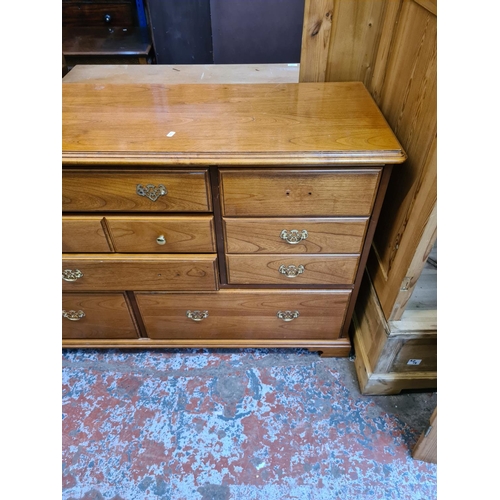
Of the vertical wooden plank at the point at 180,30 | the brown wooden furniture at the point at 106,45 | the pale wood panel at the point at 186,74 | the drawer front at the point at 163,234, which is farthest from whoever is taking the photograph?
the vertical wooden plank at the point at 180,30

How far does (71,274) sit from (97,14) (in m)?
2.01

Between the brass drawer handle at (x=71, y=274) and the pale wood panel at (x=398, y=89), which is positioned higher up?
the pale wood panel at (x=398, y=89)

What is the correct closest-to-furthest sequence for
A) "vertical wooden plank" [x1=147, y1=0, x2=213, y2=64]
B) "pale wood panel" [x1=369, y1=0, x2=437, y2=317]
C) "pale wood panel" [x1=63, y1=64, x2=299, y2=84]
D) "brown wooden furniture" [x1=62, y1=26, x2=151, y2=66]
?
1. "pale wood panel" [x1=369, y1=0, x2=437, y2=317]
2. "pale wood panel" [x1=63, y1=64, x2=299, y2=84]
3. "brown wooden furniture" [x1=62, y1=26, x2=151, y2=66]
4. "vertical wooden plank" [x1=147, y1=0, x2=213, y2=64]

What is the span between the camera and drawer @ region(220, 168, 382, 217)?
0.85 m

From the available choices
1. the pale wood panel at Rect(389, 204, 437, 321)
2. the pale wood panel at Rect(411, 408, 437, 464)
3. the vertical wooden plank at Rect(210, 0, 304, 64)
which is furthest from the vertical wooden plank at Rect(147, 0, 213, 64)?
the pale wood panel at Rect(411, 408, 437, 464)

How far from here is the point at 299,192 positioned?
884 millimetres

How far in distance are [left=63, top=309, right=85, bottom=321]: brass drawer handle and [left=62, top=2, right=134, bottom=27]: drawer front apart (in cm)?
201

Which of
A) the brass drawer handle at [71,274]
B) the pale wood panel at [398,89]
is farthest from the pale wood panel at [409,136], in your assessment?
the brass drawer handle at [71,274]

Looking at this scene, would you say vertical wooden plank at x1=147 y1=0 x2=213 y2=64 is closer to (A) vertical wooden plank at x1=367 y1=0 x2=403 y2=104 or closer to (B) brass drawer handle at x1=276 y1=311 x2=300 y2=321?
(A) vertical wooden plank at x1=367 y1=0 x2=403 y2=104

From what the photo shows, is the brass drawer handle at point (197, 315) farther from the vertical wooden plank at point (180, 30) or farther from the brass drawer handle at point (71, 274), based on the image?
the vertical wooden plank at point (180, 30)

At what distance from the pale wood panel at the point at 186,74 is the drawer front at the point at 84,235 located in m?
0.70

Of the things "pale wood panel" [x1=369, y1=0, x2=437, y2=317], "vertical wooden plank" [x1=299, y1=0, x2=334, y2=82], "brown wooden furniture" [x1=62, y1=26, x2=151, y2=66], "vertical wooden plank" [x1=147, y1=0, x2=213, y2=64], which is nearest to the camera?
"pale wood panel" [x1=369, y1=0, x2=437, y2=317]

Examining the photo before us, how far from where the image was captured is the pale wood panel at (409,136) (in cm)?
79

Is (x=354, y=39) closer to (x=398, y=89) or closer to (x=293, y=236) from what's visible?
(x=398, y=89)
